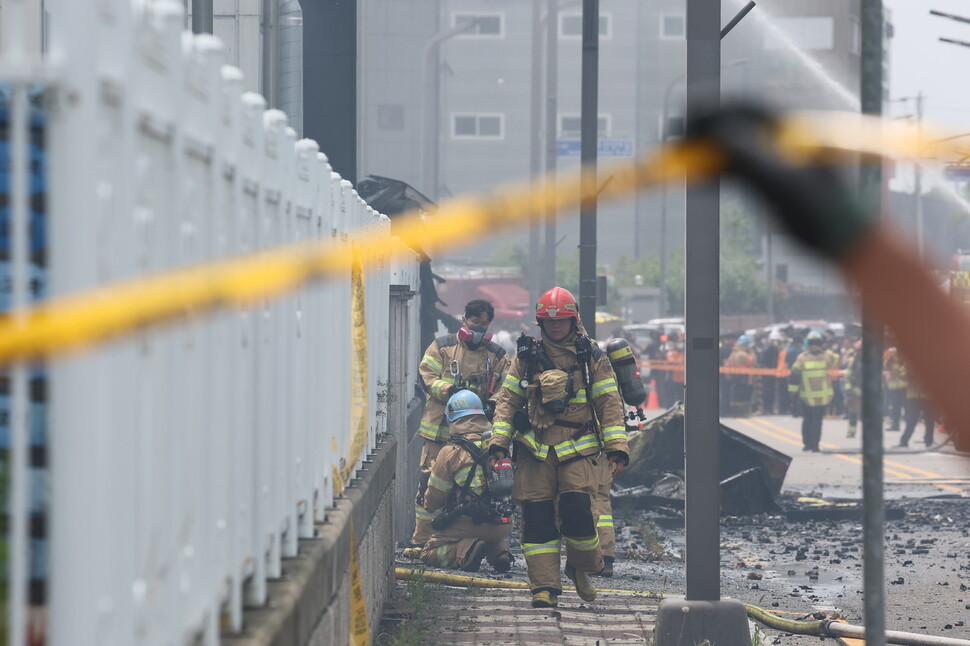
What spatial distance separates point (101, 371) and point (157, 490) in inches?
20.0

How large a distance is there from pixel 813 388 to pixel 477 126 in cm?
6753

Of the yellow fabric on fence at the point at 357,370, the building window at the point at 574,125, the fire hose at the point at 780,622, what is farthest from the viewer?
the building window at the point at 574,125

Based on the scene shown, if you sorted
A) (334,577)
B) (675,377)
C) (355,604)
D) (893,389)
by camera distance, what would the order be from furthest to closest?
(675,377) → (893,389) → (355,604) → (334,577)

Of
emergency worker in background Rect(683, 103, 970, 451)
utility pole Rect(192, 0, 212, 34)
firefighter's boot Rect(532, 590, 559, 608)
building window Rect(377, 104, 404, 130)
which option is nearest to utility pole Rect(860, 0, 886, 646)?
emergency worker in background Rect(683, 103, 970, 451)

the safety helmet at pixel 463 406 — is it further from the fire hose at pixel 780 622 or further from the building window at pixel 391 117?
the building window at pixel 391 117

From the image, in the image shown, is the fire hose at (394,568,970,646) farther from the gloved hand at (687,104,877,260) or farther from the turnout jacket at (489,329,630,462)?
the gloved hand at (687,104,877,260)

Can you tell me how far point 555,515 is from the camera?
29.7ft

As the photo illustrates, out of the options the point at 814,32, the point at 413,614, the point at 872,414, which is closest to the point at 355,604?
the point at 413,614

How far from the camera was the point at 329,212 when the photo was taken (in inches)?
217

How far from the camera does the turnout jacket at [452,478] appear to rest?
34.4 feet

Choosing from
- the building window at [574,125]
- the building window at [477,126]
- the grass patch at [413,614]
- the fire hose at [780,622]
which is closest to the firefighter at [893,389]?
the fire hose at [780,622]

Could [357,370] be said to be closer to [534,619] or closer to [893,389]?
[534,619]

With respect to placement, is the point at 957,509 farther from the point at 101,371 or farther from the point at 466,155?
the point at 466,155

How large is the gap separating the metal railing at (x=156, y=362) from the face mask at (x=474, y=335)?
7042mm
